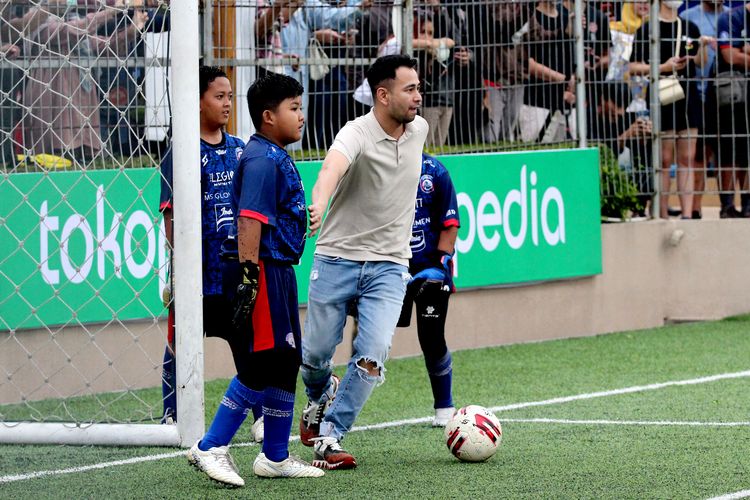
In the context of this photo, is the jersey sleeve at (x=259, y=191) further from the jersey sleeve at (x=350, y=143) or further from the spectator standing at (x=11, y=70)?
the spectator standing at (x=11, y=70)

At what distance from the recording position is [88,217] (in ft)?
31.3

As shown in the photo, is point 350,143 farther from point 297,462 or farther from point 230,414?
point 297,462

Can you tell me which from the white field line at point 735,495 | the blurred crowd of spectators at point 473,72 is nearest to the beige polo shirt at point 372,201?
the blurred crowd of spectators at point 473,72

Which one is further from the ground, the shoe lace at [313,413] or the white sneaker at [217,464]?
the shoe lace at [313,413]

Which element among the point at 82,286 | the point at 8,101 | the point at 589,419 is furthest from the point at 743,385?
the point at 8,101

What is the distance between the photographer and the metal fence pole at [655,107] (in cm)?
1345

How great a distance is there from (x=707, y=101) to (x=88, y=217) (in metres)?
6.61

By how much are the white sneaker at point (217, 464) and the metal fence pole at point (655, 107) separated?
8126mm

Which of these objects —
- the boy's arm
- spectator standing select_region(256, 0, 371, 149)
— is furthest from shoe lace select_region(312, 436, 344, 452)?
spectator standing select_region(256, 0, 371, 149)

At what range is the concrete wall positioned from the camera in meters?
9.61

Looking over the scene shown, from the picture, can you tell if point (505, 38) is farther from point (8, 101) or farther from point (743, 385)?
point (8, 101)

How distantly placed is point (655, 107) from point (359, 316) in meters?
7.32

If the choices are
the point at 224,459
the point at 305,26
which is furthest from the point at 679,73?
the point at 224,459

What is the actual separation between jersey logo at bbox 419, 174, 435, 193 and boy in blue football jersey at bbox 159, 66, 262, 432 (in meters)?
1.20
